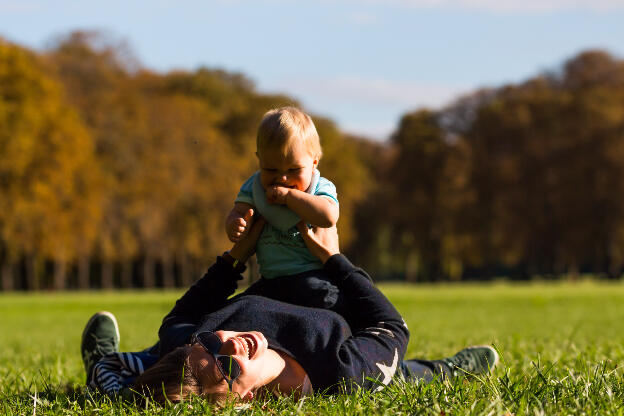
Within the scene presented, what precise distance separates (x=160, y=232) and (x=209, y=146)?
5.74m

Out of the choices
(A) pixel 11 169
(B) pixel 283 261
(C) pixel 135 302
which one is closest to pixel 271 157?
(B) pixel 283 261

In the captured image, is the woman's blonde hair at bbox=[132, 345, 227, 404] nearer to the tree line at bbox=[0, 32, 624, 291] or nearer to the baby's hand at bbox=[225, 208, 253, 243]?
the baby's hand at bbox=[225, 208, 253, 243]

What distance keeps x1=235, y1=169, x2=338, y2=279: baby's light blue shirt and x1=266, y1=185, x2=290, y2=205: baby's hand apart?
0.07m

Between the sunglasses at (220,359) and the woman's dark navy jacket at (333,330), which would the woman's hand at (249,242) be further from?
the sunglasses at (220,359)

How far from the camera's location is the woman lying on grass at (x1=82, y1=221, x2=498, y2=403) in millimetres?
3713

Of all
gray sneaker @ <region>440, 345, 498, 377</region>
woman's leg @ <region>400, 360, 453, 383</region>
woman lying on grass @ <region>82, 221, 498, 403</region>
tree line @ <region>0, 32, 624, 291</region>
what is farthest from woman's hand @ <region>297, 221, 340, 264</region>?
Answer: tree line @ <region>0, 32, 624, 291</region>

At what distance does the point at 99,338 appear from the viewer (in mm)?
5262

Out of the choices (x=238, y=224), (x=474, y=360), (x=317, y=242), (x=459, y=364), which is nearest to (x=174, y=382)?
(x=238, y=224)

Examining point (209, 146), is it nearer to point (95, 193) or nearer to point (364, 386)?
point (95, 193)

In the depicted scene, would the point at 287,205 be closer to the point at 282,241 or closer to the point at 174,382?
the point at 282,241

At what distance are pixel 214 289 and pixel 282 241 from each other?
0.58m

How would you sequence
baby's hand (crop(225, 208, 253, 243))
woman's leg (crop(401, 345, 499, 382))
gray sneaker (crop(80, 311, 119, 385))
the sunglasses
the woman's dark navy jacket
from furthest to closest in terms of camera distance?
gray sneaker (crop(80, 311, 119, 385)), woman's leg (crop(401, 345, 499, 382)), baby's hand (crop(225, 208, 253, 243)), the woman's dark navy jacket, the sunglasses

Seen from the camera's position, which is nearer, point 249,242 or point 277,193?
point 277,193

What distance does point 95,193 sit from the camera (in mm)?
39469
